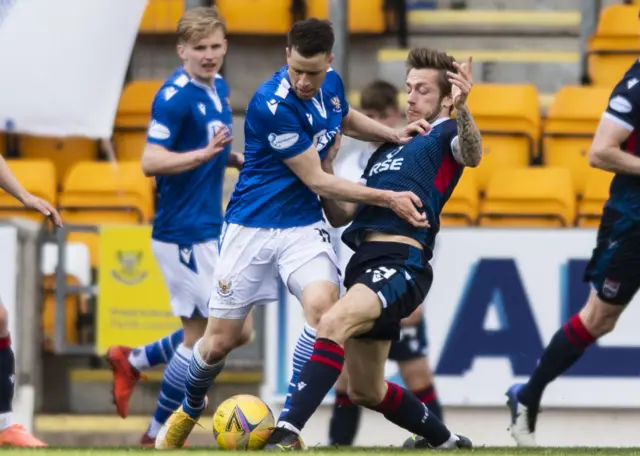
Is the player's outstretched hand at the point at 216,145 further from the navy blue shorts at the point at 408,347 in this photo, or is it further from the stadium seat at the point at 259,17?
the stadium seat at the point at 259,17

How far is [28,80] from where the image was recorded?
33.2 feet

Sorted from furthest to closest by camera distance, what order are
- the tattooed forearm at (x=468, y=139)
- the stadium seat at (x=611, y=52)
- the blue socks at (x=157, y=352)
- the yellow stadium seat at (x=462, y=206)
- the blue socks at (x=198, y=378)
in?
the stadium seat at (x=611, y=52)
the yellow stadium seat at (x=462, y=206)
the blue socks at (x=157, y=352)
the blue socks at (x=198, y=378)
the tattooed forearm at (x=468, y=139)

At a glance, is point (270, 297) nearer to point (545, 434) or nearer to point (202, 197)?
point (202, 197)

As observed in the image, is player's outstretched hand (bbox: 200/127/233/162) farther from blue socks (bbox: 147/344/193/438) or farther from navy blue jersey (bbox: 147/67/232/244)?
blue socks (bbox: 147/344/193/438)

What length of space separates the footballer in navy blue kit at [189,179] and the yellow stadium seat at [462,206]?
2.16m

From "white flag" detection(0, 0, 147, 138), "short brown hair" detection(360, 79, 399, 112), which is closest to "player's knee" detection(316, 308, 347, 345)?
"short brown hair" detection(360, 79, 399, 112)

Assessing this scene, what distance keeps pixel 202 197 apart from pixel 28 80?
263 centimetres

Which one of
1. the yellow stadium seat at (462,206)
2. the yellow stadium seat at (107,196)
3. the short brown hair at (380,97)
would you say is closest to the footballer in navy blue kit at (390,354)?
the short brown hair at (380,97)

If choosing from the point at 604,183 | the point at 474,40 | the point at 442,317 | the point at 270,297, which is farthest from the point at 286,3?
the point at 270,297

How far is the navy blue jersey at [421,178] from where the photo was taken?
6.52 metres

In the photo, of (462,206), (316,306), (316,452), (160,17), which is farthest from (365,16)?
(316,452)

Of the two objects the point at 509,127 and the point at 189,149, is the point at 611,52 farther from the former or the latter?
the point at 189,149

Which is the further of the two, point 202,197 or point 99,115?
point 99,115

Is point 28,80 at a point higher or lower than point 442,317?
higher
